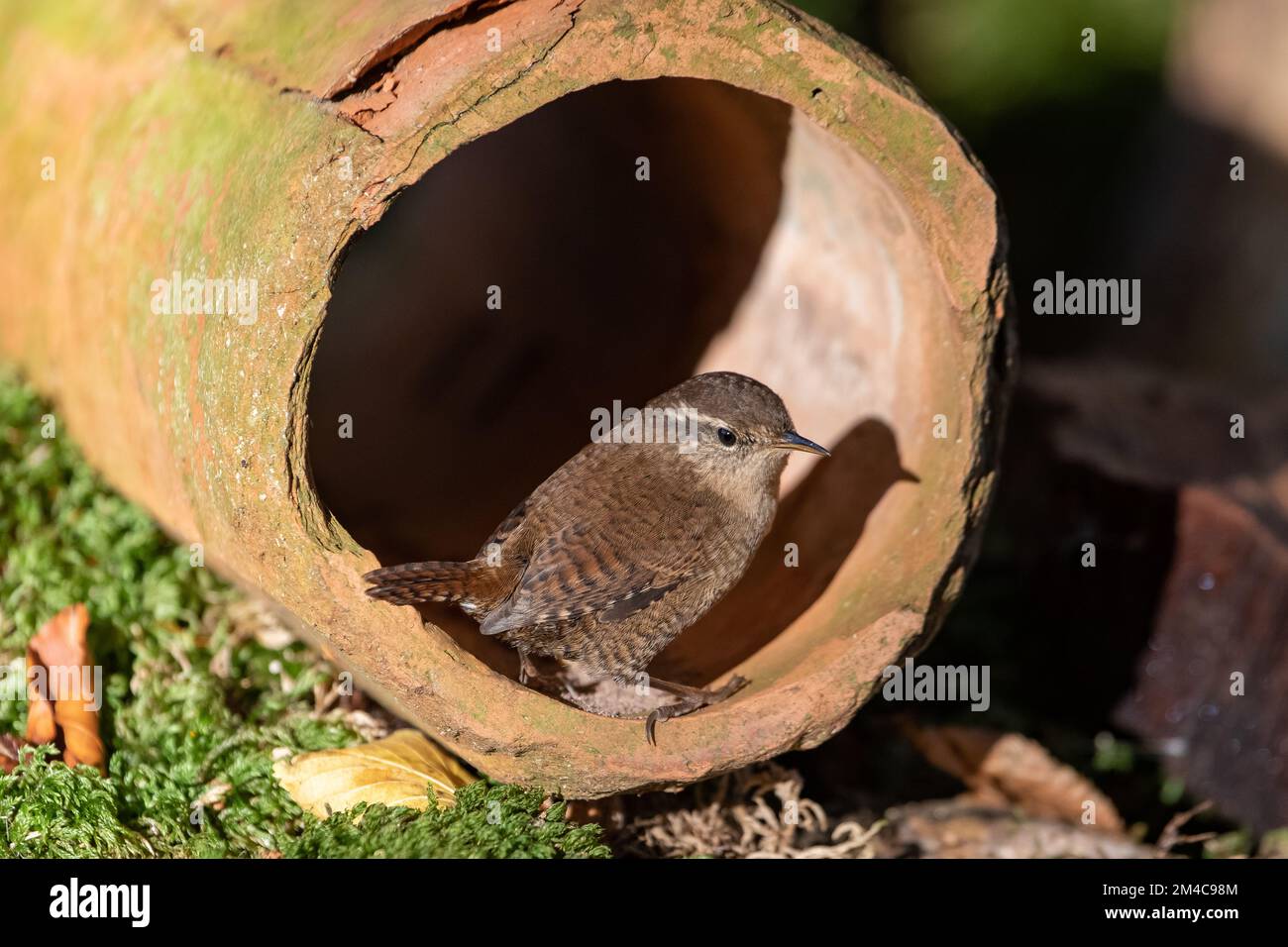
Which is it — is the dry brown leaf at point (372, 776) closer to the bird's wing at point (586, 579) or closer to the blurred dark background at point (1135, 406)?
the bird's wing at point (586, 579)

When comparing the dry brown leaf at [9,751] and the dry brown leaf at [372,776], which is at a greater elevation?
the dry brown leaf at [9,751]

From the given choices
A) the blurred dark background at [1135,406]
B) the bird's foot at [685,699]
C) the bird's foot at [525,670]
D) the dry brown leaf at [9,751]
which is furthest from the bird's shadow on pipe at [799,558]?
the dry brown leaf at [9,751]

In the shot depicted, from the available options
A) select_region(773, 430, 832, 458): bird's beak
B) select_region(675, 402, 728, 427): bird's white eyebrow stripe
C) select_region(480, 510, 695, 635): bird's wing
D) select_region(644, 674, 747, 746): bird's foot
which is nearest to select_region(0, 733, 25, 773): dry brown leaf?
select_region(480, 510, 695, 635): bird's wing

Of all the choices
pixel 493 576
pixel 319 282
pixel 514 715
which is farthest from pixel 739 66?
pixel 514 715

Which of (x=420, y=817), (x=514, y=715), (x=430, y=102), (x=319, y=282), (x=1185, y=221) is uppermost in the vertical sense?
(x=1185, y=221)

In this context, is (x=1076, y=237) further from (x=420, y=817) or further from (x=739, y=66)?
(x=420, y=817)

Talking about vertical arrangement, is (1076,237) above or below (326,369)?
above
